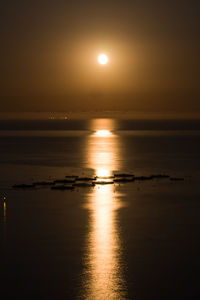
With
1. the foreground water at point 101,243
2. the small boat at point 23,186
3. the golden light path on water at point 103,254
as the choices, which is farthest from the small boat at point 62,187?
the golden light path on water at point 103,254

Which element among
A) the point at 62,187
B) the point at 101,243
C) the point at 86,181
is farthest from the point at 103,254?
the point at 86,181

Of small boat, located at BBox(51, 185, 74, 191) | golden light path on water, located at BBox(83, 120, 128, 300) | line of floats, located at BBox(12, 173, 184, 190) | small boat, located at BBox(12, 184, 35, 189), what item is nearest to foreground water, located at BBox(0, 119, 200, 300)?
golden light path on water, located at BBox(83, 120, 128, 300)

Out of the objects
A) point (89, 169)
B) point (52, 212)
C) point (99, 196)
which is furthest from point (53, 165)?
point (52, 212)

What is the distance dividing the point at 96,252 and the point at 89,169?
41164mm

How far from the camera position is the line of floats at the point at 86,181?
4788cm

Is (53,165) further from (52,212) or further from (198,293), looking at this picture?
(198,293)

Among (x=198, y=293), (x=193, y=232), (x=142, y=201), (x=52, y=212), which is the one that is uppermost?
(x=142, y=201)

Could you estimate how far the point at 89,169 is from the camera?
66.1m

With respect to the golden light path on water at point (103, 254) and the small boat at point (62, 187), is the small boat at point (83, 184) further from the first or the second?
the golden light path on water at point (103, 254)

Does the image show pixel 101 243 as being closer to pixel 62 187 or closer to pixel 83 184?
pixel 62 187

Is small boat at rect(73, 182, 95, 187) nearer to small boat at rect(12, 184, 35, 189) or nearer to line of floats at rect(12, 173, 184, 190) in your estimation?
line of floats at rect(12, 173, 184, 190)

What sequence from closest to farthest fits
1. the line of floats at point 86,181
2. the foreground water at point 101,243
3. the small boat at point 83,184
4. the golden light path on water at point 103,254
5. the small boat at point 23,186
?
1. the golden light path on water at point 103,254
2. the foreground water at point 101,243
3. the small boat at point 23,186
4. the line of floats at point 86,181
5. the small boat at point 83,184

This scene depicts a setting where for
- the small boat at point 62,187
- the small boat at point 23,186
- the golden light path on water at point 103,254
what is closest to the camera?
the golden light path on water at point 103,254

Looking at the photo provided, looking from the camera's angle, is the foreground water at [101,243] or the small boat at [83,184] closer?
the foreground water at [101,243]
